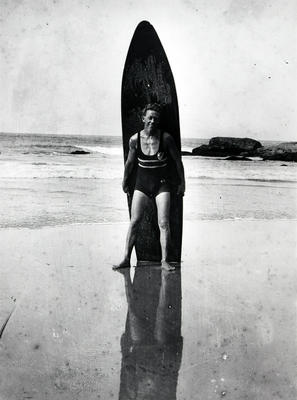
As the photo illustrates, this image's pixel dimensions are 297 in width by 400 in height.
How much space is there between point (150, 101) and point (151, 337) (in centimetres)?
252

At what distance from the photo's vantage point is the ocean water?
8635mm

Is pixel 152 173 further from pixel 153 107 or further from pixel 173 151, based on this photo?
pixel 153 107

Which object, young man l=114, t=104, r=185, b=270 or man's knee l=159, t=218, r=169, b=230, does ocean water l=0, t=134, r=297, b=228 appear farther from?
man's knee l=159, t=218, r=169, b=230

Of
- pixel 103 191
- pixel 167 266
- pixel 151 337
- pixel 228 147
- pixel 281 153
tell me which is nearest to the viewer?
pixel 151 337

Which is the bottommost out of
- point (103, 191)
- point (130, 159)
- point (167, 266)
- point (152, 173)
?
point (167, 266)

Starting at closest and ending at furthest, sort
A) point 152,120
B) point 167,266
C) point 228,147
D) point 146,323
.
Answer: point 146,323 → point 152,120 → point 167,266 → point 228,147

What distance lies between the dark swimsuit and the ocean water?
2.69 meters

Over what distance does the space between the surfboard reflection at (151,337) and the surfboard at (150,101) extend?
0.46 metres

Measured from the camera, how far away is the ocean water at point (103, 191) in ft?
28.3

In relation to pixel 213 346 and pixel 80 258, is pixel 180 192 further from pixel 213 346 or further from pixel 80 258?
pixel 213 346

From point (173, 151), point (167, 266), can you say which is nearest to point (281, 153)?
point (173, 151)

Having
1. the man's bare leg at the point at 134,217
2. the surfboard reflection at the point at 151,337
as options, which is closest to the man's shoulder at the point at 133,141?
the man's bare leg at the point at 134,217

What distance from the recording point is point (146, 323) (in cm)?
346

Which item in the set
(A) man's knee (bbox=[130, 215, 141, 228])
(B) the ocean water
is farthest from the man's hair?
(B) the ocean water
